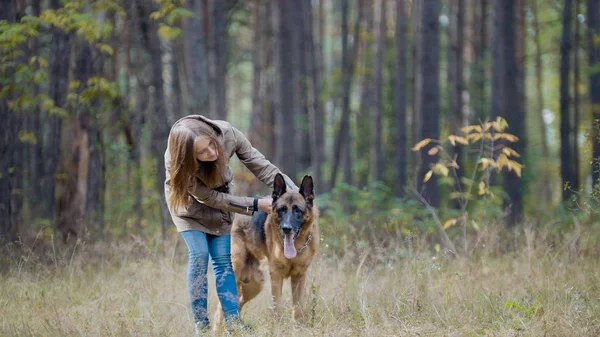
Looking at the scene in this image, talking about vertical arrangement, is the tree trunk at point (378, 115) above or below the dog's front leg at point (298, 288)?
above

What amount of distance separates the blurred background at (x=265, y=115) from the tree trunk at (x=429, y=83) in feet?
0.10

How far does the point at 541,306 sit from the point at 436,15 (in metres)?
9.46

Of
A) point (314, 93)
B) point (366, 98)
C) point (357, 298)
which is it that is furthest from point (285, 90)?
point (366, 98)

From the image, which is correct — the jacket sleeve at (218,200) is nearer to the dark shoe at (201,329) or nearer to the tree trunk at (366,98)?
the dark shoe at (201,329)

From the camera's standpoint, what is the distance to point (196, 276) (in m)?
5.44

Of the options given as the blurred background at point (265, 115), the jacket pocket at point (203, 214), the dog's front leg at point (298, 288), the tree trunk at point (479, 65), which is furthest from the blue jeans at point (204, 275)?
the tree trunk at point (479, 65)

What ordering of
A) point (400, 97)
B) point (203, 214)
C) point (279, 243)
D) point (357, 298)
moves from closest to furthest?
point (203, 214) < point (279, 243) < point (357, 298) < point (400, 97)

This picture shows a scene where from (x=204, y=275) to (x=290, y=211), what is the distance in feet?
2.98

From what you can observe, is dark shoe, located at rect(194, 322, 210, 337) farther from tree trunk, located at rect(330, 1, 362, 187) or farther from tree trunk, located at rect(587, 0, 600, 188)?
tree trunk, located at rect(330, 1, 362, 187)

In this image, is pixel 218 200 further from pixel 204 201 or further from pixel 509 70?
pixel 509 70

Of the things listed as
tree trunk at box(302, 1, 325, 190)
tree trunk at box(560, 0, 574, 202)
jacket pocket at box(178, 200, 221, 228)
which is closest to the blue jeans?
jacket pocket at box(178, 200, 221, 228)

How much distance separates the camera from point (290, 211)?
563 centimetres

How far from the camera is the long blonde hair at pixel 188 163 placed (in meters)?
5.20

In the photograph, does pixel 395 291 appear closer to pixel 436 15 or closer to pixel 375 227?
pixel 375 227
